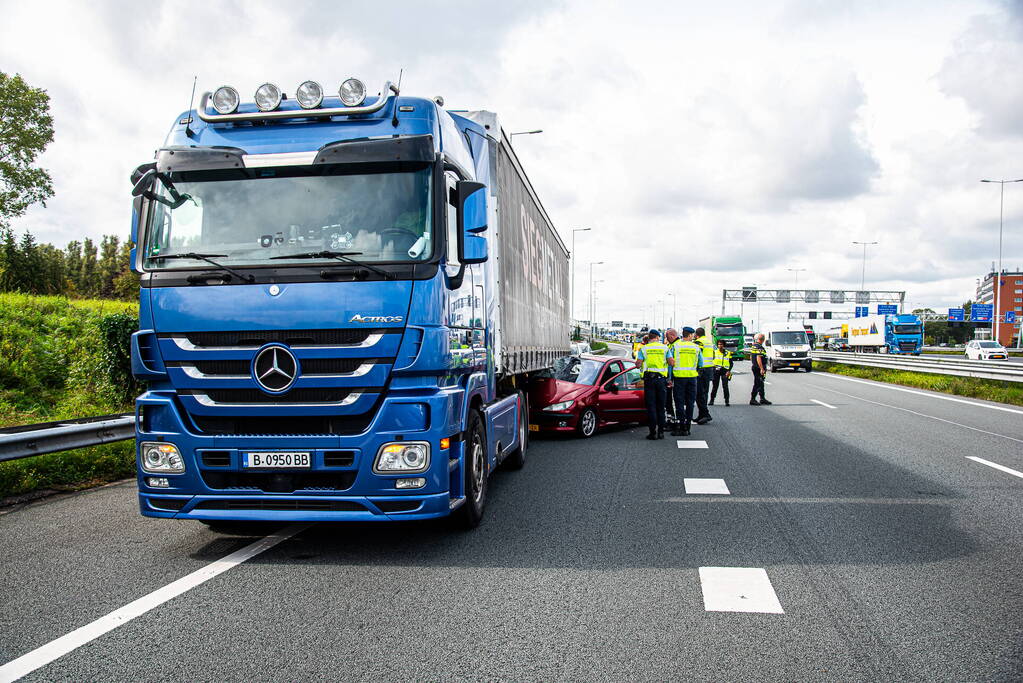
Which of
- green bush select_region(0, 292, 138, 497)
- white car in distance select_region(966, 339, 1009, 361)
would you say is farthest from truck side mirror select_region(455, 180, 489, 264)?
white car in distance select_region(966, 339, 1009, 361)

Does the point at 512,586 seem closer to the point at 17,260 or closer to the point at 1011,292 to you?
the point at 17,260

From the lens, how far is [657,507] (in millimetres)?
7160

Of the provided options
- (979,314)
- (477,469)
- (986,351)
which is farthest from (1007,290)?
(477,469)

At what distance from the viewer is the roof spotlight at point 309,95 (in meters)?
5.70

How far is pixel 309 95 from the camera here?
5711mm

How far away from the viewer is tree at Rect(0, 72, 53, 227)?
131ft

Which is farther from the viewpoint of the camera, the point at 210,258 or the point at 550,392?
the point at 550,392

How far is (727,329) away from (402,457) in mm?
50520

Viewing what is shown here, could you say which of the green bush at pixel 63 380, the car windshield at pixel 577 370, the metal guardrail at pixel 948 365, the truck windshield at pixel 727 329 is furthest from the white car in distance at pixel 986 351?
the green bush at pixel 63 380

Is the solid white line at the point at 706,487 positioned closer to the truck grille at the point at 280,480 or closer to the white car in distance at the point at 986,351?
the truck grille at the point at 280,480

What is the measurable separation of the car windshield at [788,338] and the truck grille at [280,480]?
1486 inches

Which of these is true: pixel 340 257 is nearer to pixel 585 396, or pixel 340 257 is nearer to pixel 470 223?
pixel 470 223

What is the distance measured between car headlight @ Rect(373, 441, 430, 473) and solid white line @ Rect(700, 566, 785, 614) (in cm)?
186

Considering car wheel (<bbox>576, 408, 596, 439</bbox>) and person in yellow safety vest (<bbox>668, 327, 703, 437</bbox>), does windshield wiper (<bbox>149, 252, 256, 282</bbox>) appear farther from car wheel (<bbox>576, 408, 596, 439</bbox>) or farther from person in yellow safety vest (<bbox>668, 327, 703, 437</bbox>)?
person in yellow safety vest (<bbox>668, 327, 703, 437</bbox>)
